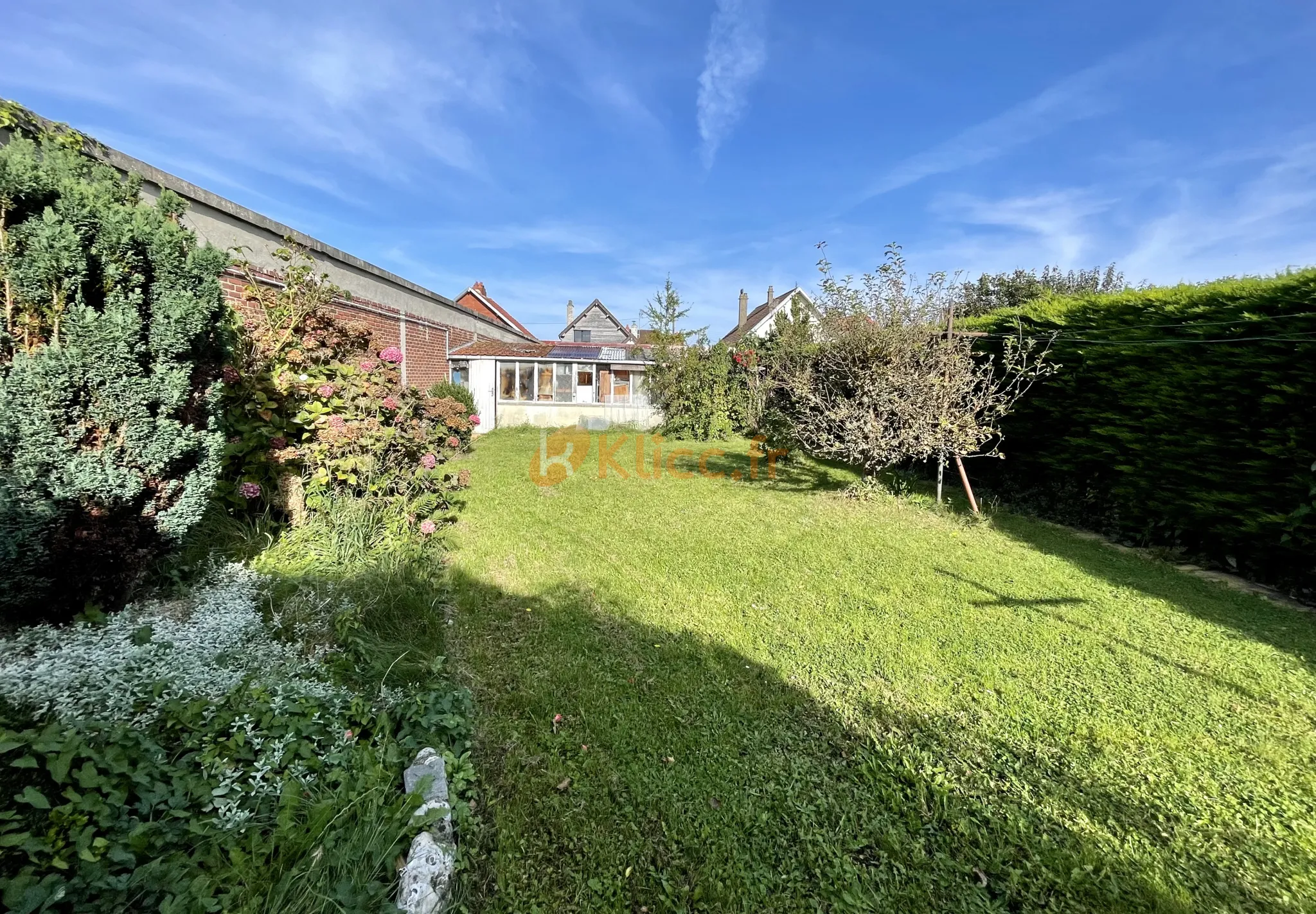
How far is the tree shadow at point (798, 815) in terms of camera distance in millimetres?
1821

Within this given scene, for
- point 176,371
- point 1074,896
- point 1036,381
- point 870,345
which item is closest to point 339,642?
point 176,371

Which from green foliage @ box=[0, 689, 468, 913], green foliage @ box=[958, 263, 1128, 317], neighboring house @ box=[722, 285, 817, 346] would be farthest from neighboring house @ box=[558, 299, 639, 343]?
green foliage @ box=[0, 689, 468, 913]

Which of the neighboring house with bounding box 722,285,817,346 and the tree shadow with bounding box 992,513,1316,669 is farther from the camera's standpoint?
the neighboring house with bounding box 722,285,817,346

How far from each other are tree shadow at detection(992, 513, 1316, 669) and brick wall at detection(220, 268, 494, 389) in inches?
297

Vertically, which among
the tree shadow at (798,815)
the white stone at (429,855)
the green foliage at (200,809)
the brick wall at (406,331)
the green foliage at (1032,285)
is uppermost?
the green foliage at (1032,285)

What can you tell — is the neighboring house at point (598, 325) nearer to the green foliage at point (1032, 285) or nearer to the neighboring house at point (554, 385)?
the neighboring house at point (554, 385)

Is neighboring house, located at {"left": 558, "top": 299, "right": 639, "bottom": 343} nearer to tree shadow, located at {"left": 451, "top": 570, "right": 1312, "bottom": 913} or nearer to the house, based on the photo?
the house

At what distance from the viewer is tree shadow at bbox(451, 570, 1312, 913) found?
1.82 meters

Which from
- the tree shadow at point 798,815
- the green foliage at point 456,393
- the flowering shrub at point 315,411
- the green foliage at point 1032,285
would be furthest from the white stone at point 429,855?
the green foliage at point 1032,285

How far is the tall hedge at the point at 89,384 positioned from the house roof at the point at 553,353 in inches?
550

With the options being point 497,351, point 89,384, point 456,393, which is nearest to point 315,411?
point 89,384

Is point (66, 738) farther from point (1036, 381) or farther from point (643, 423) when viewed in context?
point (643, 423)

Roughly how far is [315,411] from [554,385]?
44.0ft

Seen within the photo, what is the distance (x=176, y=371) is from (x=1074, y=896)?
4.51 meters
